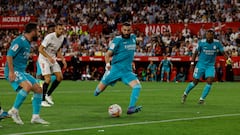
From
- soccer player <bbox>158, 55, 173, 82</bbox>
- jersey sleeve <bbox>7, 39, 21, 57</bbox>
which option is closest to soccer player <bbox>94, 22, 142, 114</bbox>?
jersey sleeve <bbox>7, 39, 21, 57</bbox>

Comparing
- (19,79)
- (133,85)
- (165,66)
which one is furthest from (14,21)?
(19,79)

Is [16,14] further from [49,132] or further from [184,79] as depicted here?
[49,132]

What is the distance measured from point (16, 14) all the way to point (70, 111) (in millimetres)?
39541

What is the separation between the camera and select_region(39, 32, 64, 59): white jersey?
19094 millimetres

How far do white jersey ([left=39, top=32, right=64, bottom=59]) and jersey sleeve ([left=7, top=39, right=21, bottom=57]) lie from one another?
6.25 metres

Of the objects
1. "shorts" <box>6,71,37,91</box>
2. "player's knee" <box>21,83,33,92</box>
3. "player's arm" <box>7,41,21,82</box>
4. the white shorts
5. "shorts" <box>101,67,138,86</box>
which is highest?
"player's arm" <box>7,41,21,82</box>

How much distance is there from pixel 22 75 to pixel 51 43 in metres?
6.19

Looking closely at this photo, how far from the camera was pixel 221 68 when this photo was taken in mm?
39062

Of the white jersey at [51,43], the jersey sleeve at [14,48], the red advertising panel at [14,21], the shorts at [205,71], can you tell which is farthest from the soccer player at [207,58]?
the red advertising panel at [14,21]

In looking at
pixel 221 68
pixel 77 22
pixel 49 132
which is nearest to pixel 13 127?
pixel 49 132

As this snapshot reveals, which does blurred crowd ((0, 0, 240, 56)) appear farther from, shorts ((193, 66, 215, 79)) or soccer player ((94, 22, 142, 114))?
soccer player ((94, 22, 142, 114))

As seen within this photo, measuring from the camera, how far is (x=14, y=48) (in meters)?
12.7

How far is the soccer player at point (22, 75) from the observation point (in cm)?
1276

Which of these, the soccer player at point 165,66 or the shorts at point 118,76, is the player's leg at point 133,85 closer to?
the shorts at point 118,76
